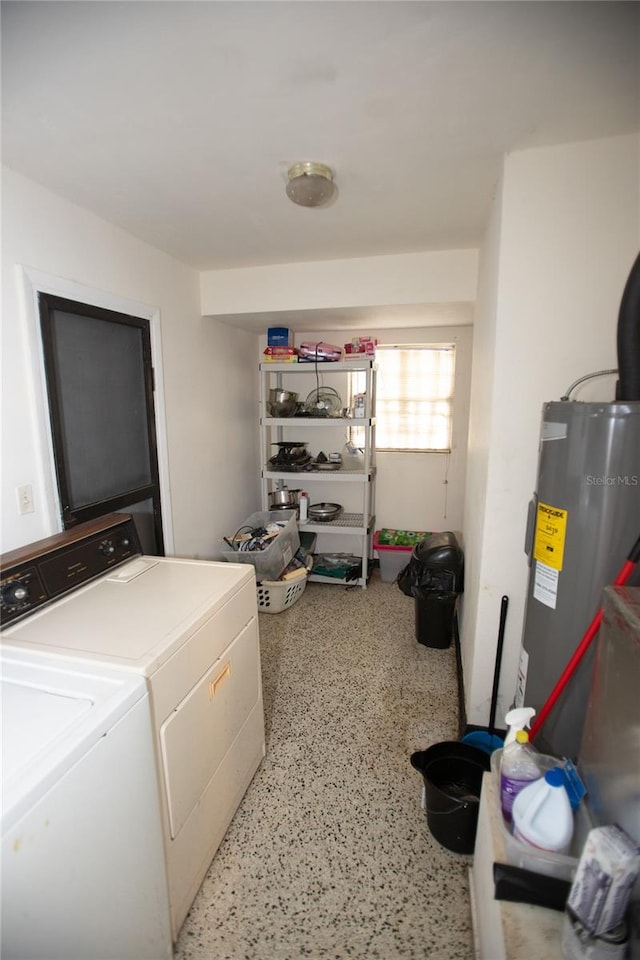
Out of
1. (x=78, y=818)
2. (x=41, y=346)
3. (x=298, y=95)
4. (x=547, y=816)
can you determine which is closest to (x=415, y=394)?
(x=298, y=95)

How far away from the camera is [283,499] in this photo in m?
3.78

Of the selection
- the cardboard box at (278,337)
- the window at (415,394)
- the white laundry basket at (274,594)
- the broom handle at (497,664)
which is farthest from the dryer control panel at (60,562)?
the window at (415,394)

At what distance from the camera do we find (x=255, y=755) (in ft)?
5.73

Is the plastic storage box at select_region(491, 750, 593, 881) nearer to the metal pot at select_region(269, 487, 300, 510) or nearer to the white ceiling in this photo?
the white ceiling

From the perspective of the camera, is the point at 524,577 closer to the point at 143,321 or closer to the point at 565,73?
the point at 565,73

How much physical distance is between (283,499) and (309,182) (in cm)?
260

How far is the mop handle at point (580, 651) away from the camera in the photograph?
1.19 metres

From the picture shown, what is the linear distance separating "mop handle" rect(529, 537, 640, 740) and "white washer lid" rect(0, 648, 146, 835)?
48.8 inches

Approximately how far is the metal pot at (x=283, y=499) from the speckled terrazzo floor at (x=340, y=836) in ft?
4.67

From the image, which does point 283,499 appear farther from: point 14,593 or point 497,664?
point 14,593

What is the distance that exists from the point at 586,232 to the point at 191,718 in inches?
82.9

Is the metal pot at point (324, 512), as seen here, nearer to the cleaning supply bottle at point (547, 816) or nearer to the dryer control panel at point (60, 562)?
the dryer control panel at point (60, 562)

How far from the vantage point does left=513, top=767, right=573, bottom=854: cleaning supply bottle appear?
37.0 inches

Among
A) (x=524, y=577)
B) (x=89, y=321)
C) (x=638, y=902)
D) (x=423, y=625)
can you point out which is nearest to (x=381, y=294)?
(x=89, y=321)
